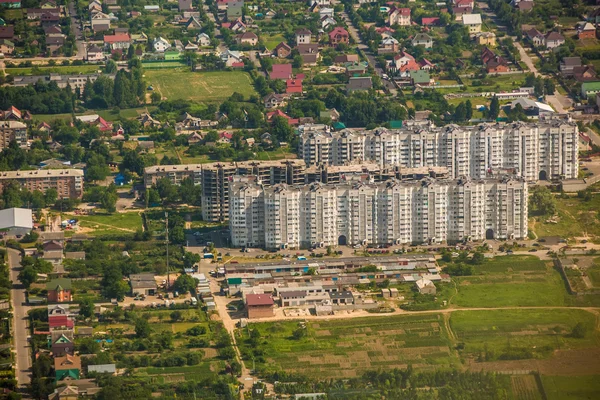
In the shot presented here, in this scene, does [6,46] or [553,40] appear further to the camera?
[6,46]

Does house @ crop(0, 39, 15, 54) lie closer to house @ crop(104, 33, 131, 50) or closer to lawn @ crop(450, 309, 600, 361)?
house @ crop(104, 33, 131, 50)

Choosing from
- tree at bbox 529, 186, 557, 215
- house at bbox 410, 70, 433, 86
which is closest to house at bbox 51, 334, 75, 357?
tree at bbox 529, 186, 557, 215

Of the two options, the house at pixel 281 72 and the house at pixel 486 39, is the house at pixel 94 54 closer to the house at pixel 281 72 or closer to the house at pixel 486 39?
the house at pixel 281 72

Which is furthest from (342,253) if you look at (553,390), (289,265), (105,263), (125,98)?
(125,98)

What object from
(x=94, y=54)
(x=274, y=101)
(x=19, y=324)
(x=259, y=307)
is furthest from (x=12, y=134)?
(x=259, y=307)

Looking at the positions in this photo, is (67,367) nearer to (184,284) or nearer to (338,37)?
(184,284)

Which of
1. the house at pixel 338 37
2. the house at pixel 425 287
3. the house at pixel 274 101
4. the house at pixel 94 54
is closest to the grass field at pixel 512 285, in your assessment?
the house at pixel 425 287
